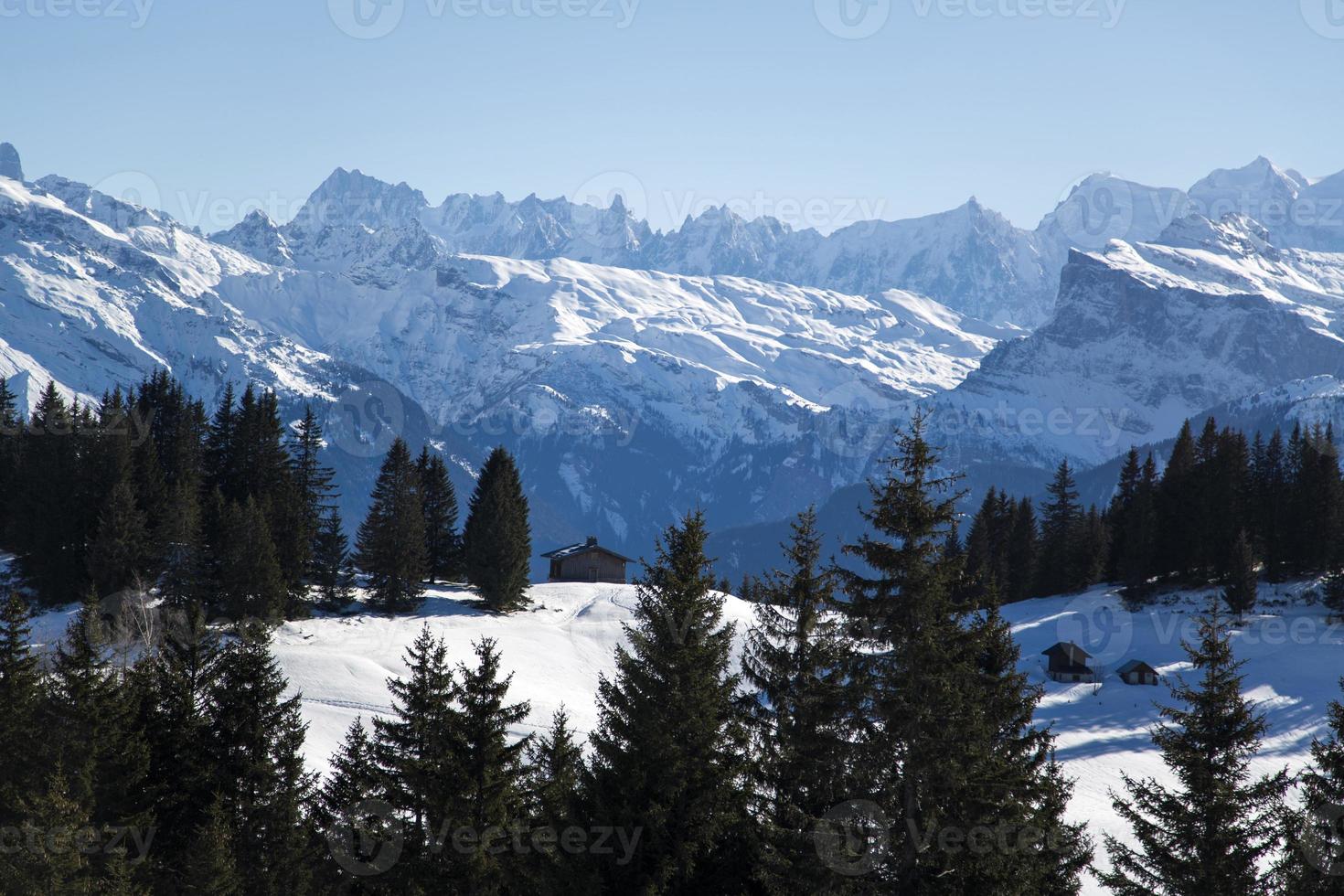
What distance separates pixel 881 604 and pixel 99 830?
22.2 meters

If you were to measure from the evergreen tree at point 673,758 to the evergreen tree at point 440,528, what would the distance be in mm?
65616

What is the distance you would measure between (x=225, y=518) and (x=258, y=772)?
3993 cm

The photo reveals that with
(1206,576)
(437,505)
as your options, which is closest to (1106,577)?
(1206,576)

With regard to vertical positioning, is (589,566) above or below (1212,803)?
above

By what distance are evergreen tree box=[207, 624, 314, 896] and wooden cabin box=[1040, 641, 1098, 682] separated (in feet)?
203

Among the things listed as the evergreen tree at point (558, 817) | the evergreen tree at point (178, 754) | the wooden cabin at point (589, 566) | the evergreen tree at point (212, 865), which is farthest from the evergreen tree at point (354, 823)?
the wooden cabin at point (589, 566)

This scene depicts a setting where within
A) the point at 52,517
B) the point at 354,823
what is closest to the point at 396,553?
the point at 52,517

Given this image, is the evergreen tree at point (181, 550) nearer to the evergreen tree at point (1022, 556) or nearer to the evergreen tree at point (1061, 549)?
the evergreen tree at point (1022, 556)

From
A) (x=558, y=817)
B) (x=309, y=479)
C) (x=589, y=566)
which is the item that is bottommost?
(x=558, y=817)

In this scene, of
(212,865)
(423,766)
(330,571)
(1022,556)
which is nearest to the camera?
(423,766)

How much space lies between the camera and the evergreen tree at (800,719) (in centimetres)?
2223

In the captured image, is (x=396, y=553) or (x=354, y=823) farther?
(x=396, y=553)

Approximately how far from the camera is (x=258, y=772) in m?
32.0

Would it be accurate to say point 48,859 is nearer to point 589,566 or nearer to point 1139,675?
point 1139,675
